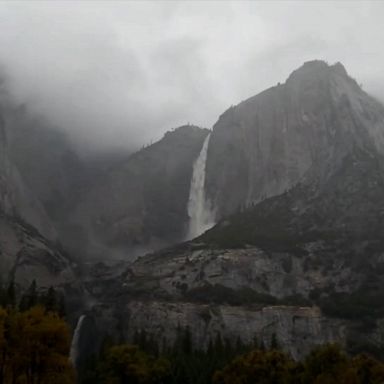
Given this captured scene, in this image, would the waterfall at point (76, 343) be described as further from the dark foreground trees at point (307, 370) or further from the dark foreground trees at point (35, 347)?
the dark foreground trees at point (35, 347)

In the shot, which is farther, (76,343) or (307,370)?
(76,343)

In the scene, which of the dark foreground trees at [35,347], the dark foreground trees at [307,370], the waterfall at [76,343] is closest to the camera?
the dark foreground trees at [35,347]

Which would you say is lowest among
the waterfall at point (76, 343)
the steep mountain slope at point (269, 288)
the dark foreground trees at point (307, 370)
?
the dark foreground trees at point (307, 370)

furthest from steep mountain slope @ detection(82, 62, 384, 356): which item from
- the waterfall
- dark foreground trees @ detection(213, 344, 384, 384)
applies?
dark foreground trees @ detection(213, 344, 384, 384)

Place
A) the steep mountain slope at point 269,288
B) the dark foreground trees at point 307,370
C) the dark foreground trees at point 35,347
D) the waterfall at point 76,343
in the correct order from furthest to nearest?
1. the steep mountain slope at point 269,288
2. the waterfall at point 76,343
3. the dark foreground trees at point 307,370
4. the dark foreground trees at point 35,347

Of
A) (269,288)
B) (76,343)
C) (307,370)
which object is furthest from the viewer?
(269,288)

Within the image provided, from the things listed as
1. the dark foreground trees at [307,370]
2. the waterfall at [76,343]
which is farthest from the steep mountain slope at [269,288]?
the dark foreground trees at [307,370]

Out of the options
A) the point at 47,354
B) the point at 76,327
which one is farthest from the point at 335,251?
the point at 47,354

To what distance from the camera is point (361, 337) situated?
160 m

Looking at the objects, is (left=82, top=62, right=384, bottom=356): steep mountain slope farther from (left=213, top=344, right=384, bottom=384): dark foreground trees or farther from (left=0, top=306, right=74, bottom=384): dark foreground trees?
(left=0, top=306, right=74, bottom=384): dark foreground trees

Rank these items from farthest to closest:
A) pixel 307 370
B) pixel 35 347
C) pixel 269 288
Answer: pixel 269 288
pixel 307 370
pixel 35 347

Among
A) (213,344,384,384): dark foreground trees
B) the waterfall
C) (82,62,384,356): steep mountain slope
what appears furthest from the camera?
(82,62,384,356): steep mountain slope

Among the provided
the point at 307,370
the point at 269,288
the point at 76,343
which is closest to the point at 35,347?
the point at 307,370

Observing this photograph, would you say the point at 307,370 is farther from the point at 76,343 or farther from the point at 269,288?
the point at 269,288
